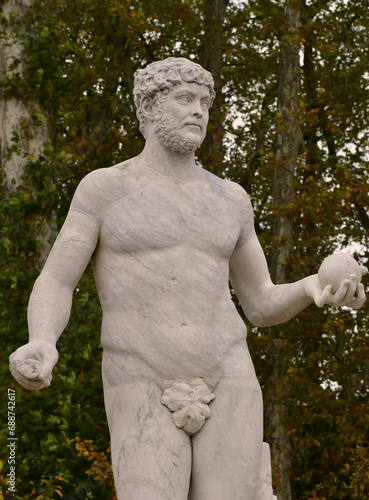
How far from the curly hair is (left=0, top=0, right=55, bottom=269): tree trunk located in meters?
6.93

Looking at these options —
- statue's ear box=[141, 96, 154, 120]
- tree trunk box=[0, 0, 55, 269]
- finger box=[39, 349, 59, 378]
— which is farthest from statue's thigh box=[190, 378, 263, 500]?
tree trunk box=[0, 0, 55, 269]

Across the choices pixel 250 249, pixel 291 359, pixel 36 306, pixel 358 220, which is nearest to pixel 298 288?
pixel 250 249

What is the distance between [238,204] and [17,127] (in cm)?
714

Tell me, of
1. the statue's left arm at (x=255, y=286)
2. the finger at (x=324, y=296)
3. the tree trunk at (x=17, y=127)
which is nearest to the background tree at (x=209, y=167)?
the tree trunk at (x=17, y=127)

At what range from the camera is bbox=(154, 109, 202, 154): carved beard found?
239 inches

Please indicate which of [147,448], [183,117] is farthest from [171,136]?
[147,448]

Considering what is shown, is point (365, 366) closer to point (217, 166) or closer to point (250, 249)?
point (217, 166)

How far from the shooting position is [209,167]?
16.3m

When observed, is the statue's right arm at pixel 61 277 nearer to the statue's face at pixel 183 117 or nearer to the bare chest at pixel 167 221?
the bare chest at pixel 167 221

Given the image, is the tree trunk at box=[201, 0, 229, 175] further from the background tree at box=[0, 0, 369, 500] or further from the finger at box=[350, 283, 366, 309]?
the finger at box=[350, 283, 366, 309]

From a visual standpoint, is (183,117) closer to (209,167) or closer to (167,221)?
(167,221)

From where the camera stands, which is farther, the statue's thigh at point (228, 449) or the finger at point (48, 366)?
the statue's thigh at point (228, 449)

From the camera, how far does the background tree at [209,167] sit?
1293 cm

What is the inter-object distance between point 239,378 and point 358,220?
13284 mm
